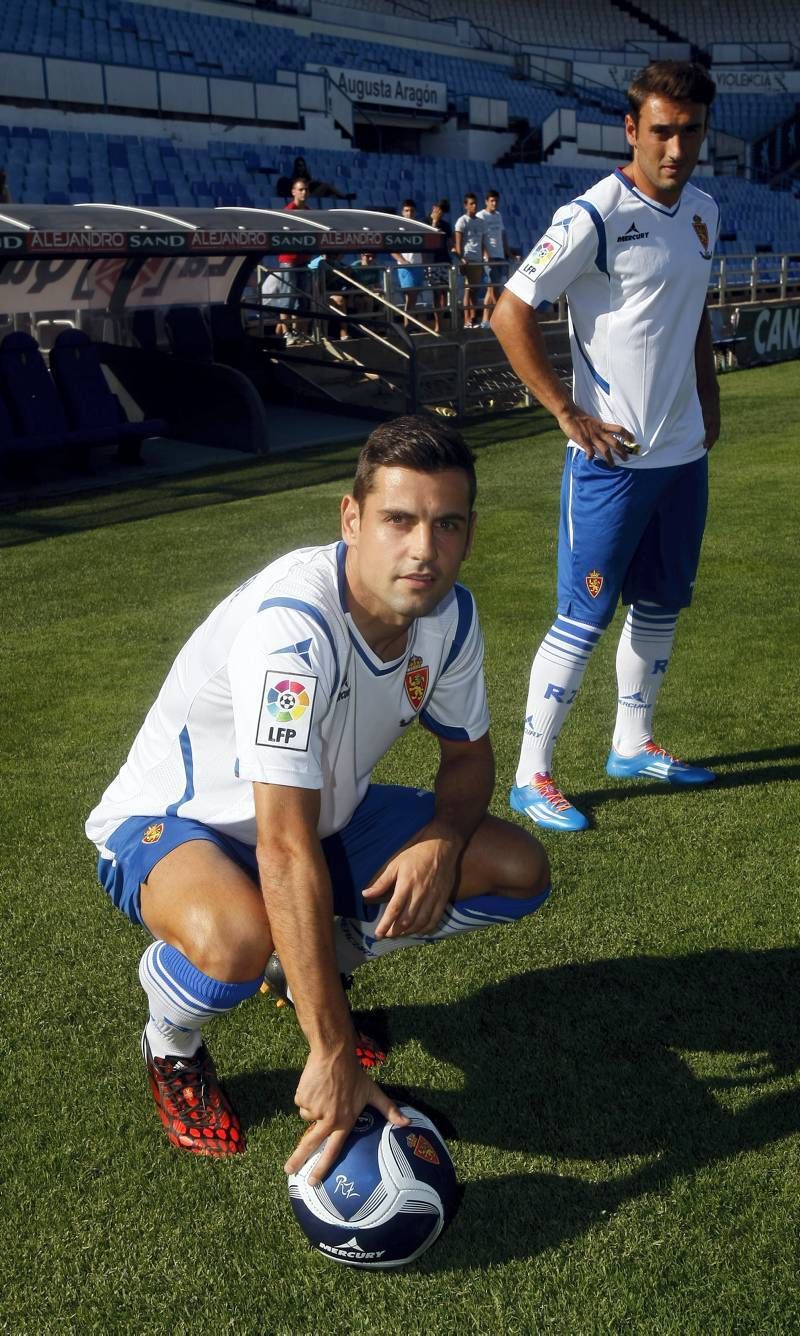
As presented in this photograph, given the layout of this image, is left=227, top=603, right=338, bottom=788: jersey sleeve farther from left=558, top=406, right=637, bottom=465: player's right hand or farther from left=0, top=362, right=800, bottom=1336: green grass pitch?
left=558, top=406, right=637, bottom=465: player's right hand

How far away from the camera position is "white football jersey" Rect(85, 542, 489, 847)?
2.38 meters

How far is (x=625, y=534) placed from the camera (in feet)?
13.4

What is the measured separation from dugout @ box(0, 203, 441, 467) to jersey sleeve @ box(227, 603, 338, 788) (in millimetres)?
8438

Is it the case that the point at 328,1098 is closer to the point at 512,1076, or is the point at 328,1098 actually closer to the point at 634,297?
the point at 512,1076

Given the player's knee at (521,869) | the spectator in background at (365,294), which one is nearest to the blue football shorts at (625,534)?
the player's knee at (521,869)

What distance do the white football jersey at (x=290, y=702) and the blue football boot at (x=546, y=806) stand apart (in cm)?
139

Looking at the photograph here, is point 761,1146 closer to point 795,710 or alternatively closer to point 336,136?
point 795,710

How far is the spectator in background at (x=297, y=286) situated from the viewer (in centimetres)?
1460

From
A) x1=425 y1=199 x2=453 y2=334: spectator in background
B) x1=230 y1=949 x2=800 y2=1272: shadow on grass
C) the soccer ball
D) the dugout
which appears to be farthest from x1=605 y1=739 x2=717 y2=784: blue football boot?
x1=425 y1=199 x2=453 y2=334: spectator in background

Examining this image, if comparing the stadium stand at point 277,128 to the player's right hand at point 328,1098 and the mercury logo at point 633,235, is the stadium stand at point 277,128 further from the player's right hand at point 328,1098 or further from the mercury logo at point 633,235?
the player's right hand at point 328,1098

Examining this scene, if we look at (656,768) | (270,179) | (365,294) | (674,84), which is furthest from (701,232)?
(270,179)

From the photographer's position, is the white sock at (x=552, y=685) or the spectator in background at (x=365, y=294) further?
the spectator in background at (x=365, y=294)

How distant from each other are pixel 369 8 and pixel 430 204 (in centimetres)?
1197

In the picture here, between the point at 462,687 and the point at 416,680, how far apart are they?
0.42ft
